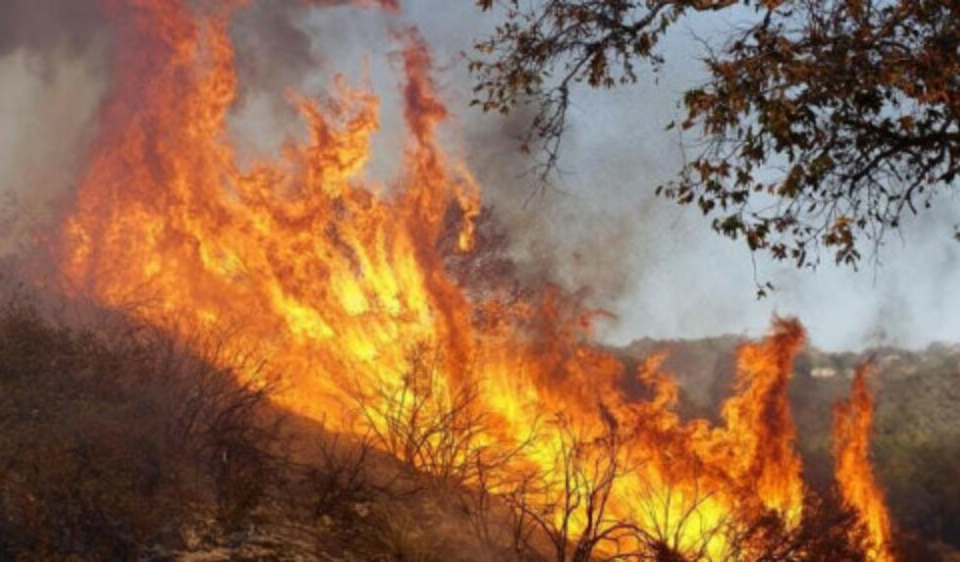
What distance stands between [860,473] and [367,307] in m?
10.3

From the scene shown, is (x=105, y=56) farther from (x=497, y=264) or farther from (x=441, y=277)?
(x=441, y=277)

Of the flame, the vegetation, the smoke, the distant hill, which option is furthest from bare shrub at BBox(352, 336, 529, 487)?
the smoke

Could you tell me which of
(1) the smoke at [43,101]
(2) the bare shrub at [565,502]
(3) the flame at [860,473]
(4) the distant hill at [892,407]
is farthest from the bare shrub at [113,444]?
(1) the smoke at [43,101]

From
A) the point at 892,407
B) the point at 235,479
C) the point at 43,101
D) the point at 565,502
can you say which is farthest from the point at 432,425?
the point at 892,407

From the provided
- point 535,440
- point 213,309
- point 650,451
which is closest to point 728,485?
point 650,451

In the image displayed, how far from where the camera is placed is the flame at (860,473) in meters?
15.6

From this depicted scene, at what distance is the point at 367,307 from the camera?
Result: 16500 mm

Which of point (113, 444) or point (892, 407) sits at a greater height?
point (892, 407)

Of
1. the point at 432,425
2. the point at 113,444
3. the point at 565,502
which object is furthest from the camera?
the point at 432,425

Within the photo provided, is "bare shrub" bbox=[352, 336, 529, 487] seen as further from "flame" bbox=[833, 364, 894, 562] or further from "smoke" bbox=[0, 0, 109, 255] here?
"smoke" bbox=[0, 0, 109, 255]

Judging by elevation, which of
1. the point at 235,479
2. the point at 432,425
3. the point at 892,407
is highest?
the point at 892,407

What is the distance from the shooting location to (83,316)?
1895 cm

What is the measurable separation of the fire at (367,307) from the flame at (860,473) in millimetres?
69

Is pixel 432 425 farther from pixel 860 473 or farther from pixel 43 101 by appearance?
pixel 43 101
